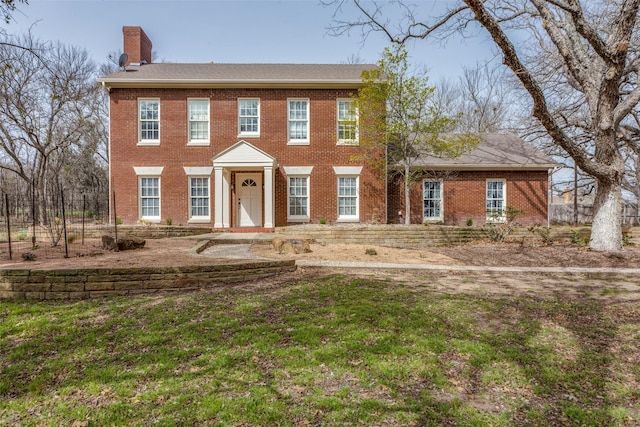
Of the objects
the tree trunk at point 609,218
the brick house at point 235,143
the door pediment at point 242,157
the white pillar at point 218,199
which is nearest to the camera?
the tree trunk at point 609,218

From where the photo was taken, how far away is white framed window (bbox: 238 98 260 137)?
1648 centimetres

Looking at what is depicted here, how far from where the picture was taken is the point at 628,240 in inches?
494

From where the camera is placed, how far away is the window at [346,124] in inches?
626

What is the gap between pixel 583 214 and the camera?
24625 millimetres

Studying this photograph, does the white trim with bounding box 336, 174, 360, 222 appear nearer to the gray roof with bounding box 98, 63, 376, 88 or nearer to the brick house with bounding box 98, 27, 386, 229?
the brick house with bounding box 98, 27, 386, 229

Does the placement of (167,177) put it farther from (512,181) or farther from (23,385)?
(512,181)

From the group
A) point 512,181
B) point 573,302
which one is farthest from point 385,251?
point 512,181

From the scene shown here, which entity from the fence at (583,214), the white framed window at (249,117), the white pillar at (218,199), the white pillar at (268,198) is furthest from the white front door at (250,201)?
the fence at (583,214)

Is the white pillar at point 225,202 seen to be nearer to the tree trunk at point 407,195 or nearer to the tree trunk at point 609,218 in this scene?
the tree trunk at point 407,195

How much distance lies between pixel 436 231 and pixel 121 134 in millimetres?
14166

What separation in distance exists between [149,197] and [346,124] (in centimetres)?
947

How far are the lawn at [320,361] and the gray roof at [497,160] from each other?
12.0 m

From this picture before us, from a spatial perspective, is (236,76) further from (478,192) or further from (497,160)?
(497,160)

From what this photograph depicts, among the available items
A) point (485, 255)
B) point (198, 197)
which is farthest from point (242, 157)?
point (485, 255)
